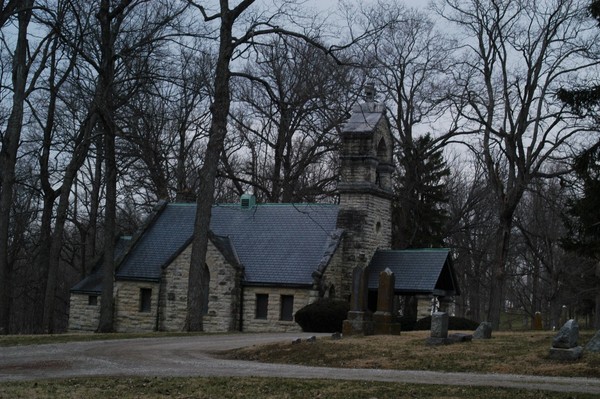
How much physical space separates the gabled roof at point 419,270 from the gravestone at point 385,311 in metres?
12.0

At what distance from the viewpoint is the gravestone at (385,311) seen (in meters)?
25.7

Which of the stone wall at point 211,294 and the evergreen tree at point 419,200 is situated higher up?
the evergreen tree at point 419,200

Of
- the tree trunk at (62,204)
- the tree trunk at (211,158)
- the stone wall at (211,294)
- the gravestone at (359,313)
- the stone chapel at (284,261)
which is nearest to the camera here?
the gravestone at (359,313)

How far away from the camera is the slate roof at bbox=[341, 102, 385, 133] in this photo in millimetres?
40719

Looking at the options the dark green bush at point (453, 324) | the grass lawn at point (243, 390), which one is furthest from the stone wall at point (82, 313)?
the grass lawn at point (243, 390)

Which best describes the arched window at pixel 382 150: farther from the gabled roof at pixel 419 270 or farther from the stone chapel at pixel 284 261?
the gabled roof at pixel 419 270

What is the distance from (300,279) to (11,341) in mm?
18178

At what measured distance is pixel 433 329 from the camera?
21.8m

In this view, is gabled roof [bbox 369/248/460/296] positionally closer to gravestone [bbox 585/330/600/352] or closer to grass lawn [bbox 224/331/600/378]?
grass lawn [bbox 224/331/600/378]

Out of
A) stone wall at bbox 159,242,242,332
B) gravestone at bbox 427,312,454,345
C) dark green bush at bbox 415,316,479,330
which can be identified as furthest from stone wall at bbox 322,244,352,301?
gravestone at bbox 427,312,454,345

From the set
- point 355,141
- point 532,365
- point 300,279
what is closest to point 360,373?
point 532,365

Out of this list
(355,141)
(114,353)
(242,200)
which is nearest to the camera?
(114,353)

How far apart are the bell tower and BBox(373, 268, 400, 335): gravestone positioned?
1302 cm

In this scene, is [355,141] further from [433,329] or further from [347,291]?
[433,329]
